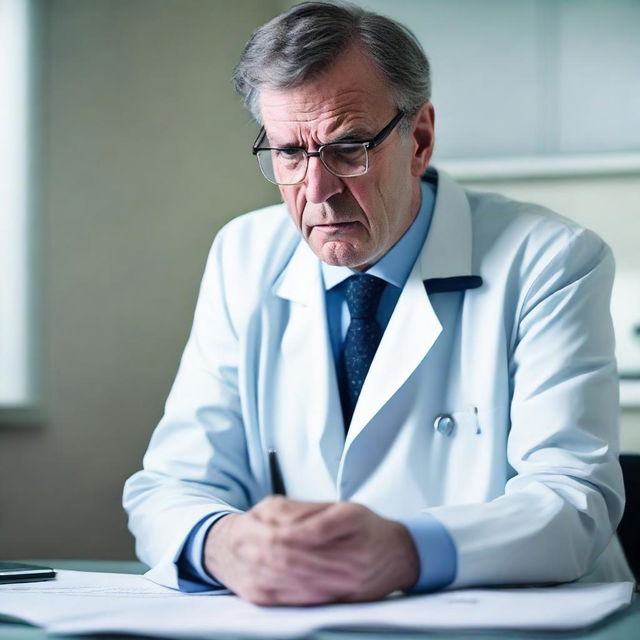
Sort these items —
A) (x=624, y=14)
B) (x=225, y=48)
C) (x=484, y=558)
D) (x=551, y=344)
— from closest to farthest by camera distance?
(x=484, y=558)
(x=551, y=344)
(x=624, y=14)
(x=225, y=48)

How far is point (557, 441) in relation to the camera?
1259 mm

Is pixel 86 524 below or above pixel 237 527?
below

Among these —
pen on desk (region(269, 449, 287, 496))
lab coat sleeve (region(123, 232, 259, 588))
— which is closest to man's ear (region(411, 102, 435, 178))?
lab coat sleeve (region(123, 232, 259, 588))

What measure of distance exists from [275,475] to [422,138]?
0.63 m

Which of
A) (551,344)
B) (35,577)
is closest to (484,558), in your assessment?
(551,344)

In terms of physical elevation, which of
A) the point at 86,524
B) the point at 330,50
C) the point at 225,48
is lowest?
the point at 86,524

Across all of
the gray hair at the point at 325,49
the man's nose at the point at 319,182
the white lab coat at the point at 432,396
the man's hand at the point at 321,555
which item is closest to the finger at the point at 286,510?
the man's hand at the point at 321,555

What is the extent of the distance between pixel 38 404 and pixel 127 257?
449mm

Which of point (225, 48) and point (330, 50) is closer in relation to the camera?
point (330, 50)

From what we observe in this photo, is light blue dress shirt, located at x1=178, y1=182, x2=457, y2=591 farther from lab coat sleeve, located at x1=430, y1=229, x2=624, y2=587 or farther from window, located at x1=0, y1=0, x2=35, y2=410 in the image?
window, located at x1=0, y1=0, x2=35, y2=410

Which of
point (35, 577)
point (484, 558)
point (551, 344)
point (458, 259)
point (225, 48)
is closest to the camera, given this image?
point (484, 558)

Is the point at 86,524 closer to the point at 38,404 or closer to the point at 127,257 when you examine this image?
the point at 38,404

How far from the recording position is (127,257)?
2377 mm

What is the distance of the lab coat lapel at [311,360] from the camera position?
58.7 inches
